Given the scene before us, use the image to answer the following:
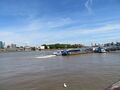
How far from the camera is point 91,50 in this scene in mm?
94562

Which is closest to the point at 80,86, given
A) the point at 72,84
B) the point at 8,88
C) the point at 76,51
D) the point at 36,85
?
the point at 72,84

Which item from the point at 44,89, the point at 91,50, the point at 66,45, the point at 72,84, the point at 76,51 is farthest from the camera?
the point at 66,45

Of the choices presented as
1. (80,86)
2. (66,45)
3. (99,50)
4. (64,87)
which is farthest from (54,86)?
(66,45)

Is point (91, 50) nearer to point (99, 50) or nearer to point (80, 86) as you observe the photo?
point (99, 50)

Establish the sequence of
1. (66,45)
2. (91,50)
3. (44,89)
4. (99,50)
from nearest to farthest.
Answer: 1. (44,89)
2. (99,50)
3. (91,50)
4. (66,45)

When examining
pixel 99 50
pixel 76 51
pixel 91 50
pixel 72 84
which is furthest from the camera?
pixel 91 50

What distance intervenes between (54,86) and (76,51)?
6631cm

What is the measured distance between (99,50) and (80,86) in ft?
248

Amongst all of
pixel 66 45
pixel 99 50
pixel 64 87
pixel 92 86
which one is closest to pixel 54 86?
pixel 64 87

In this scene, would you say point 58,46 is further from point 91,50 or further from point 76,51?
point 76,51

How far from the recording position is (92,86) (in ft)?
48.1

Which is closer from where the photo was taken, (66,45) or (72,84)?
(72,84)

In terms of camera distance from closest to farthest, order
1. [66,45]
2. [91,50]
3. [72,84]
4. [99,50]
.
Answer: [72,84]
[99,50]
[91,50]
[66,45]

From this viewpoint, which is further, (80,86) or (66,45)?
(66,45)
